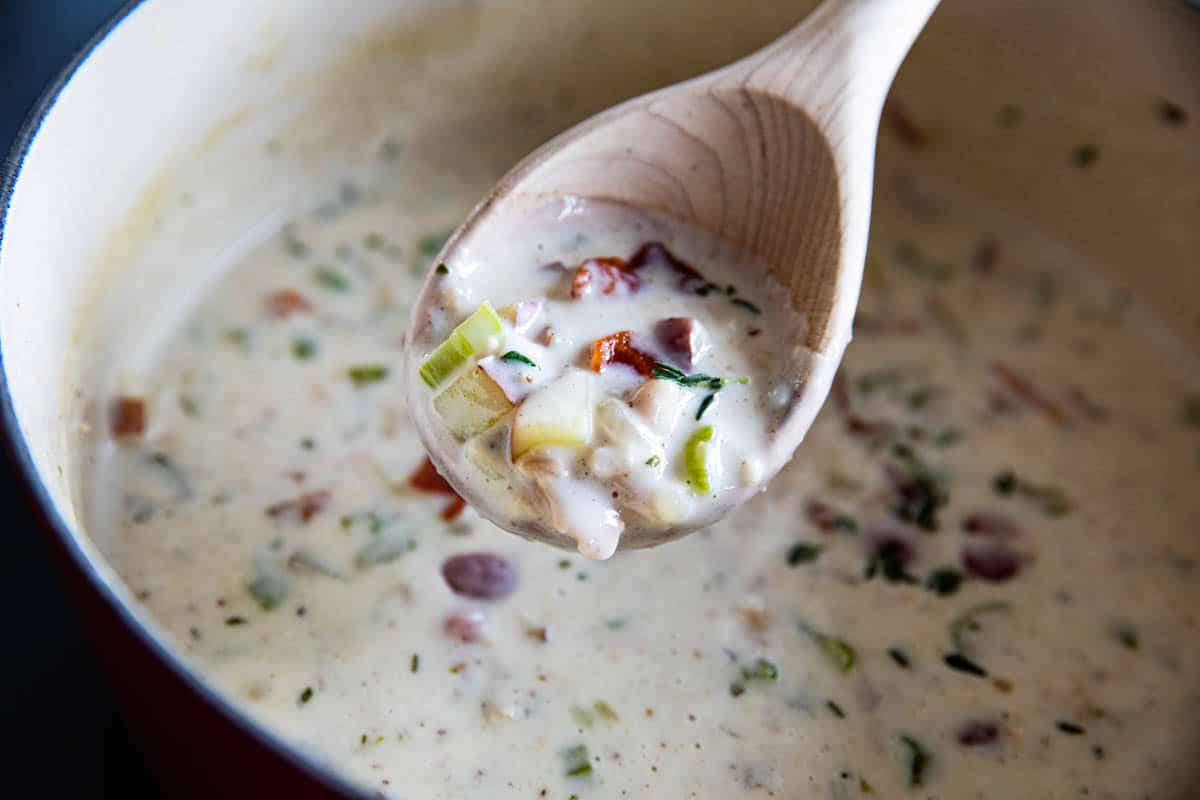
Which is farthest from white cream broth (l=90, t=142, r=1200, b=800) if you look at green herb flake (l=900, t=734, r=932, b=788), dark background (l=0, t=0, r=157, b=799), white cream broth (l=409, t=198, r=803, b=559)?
white cream broth (l=409, t=198, r=803, b=559)

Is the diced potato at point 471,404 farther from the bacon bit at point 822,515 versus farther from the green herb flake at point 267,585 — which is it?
the bacon bit at point 822,515

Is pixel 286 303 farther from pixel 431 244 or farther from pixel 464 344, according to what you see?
pixel 464 344

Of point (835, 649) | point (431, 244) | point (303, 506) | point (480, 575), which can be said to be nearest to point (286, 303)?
point (431, 244)

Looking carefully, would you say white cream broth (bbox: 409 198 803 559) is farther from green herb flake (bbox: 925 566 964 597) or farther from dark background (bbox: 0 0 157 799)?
dark background (bbox: 0 0 157 799)

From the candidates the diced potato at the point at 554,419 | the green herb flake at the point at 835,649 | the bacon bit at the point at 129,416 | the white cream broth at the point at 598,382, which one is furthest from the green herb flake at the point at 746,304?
the bacon bit at the point at 129,416

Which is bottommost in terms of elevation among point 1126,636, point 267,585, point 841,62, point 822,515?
point 1126,636
